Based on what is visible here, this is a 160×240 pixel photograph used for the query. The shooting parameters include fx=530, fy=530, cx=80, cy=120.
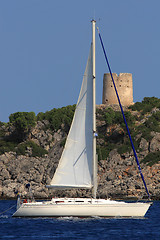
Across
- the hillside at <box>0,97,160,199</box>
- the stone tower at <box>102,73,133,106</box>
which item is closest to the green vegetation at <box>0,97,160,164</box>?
the hillside at <box>0,97,160,199</box>

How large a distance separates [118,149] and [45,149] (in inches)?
487

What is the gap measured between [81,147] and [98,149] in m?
38.4

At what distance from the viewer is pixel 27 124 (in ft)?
281

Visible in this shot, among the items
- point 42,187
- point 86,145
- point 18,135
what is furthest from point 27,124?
point 86,145

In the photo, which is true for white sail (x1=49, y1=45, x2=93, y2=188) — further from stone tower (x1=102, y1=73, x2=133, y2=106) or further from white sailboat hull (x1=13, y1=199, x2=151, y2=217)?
stone tower (x1=102, y1=73, x2=133, y2=106)

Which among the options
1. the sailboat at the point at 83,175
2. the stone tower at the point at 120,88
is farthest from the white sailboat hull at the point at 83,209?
the stone tower at the point at 120,88

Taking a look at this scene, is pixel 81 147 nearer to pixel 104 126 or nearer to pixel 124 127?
pixel 124 127

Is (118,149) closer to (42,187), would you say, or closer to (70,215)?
(42,187)

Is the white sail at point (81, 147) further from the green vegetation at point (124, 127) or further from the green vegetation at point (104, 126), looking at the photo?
the green vegetation at point (104, 126)

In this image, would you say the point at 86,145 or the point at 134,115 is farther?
the point at 134,115

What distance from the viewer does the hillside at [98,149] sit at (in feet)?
230

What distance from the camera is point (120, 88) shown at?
299ft

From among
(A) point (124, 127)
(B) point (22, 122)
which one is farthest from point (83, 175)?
(B) point (22, 122)

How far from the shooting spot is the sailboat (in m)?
36.1
